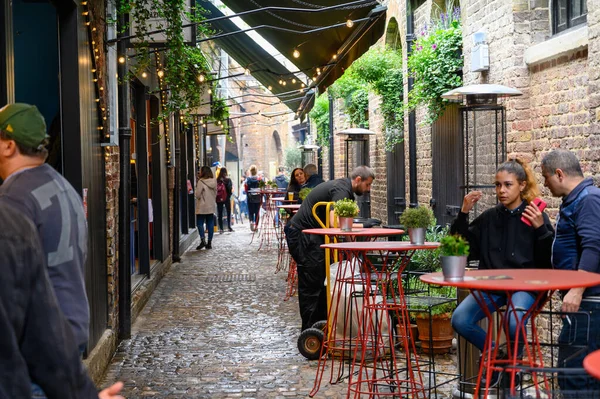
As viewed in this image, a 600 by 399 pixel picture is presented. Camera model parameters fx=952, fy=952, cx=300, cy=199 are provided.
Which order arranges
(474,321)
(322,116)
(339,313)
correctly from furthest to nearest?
(322,116) → (339,313) → (474,321)

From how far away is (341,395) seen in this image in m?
6.75

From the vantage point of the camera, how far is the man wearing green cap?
9.49 feet

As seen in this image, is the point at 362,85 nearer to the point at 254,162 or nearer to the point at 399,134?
the point at 399,134

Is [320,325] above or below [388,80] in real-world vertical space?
below

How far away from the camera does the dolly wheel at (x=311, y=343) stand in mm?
7914

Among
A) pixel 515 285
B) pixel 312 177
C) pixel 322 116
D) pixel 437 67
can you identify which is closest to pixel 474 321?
pixel 515 285

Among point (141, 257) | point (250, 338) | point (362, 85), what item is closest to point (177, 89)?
point (141, 257)

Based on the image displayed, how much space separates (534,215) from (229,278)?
9.04 m

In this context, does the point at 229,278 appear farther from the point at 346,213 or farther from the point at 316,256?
the point at 346,213

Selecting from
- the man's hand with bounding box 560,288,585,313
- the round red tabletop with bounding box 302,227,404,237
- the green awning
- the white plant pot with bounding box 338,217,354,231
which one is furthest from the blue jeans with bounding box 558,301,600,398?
the green awning

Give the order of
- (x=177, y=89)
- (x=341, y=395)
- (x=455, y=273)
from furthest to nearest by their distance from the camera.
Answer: (x=177, y=89) → (x=341, y=395) → (x=455, y=273)

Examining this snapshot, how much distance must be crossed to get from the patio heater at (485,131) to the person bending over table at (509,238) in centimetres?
279

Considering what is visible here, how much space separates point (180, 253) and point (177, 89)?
6.82 m

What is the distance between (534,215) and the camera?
5461 mm
